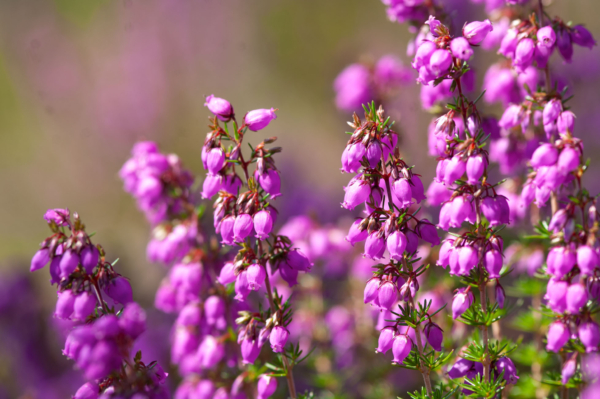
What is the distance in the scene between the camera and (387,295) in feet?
11.6

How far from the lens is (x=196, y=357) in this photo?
5035 millimetres

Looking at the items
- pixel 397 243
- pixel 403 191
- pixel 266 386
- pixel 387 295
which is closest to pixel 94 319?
pixel 266 386

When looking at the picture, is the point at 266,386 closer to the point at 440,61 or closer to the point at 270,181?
the point at 270,181

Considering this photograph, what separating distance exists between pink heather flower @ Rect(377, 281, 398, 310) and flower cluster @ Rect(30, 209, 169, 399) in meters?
1.52

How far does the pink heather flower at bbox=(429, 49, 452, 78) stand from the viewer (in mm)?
3371

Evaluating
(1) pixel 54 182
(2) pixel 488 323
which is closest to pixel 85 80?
(1) pixel 54 182

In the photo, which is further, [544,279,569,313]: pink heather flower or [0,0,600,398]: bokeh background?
[0,0,600,398]: bokeh background

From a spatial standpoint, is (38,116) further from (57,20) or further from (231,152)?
(231,152)

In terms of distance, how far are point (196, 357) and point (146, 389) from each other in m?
1.75

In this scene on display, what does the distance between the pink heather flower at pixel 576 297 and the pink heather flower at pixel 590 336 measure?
289 mm

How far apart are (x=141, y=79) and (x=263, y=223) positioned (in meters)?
13.7

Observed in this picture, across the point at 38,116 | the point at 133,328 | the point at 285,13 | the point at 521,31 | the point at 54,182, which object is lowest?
the point at 133,328

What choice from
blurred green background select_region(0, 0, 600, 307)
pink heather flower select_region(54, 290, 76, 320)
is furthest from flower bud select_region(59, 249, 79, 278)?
blurred green background select_region(0, 0, 600, 307)

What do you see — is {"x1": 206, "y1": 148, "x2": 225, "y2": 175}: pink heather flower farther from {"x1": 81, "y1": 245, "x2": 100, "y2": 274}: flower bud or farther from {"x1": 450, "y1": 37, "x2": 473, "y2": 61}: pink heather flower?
{"x1": 450, "y1": 37, "x2": 473, "y2": 61}: pink heather flower
